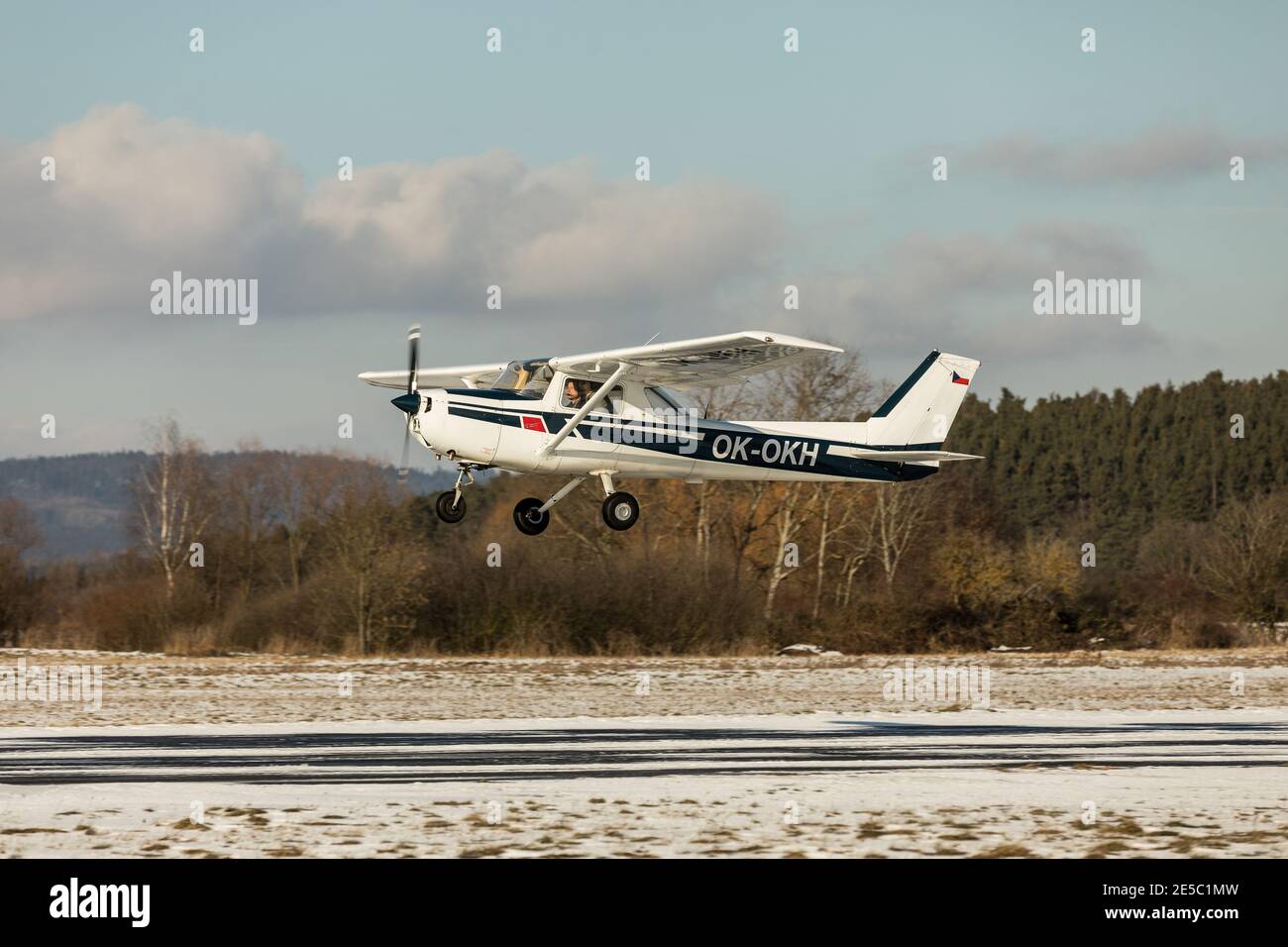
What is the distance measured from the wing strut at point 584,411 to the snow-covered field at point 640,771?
15.2ft

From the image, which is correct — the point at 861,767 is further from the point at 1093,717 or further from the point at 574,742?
the point at 1093,717

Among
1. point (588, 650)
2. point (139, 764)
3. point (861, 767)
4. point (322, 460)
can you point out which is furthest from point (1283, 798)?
point (322, 460)

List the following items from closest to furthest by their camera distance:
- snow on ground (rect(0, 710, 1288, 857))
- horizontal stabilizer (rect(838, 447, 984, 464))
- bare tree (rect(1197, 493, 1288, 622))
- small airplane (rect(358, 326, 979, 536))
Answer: snow on ground (rect(0, 710, 1288, 857)) → small airplane (rect(358, 326, 979, 536)) → horizontal stabilizer (rect(838, 447, 984, 464)) → bare tree (rect(1197, 493, 1288, 622))

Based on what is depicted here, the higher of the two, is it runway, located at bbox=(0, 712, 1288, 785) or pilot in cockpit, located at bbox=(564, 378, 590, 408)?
pilot in cockpit, located at bbox=(564, 378, 590, 408)

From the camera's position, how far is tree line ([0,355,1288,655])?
44625mm

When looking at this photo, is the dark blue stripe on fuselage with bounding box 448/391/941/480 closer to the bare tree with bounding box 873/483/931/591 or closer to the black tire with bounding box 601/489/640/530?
the black tire with bounding box 601/489/640/530

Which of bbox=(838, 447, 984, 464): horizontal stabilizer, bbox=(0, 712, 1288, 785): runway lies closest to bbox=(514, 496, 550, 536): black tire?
bbox=(0, 712, 1288, 785): runway

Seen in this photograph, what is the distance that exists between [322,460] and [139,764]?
4827 cm

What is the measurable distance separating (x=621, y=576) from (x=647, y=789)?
2939 centimetres

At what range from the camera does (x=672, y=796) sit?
53.9 feet

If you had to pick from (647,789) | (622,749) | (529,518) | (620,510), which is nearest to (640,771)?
(647,789)

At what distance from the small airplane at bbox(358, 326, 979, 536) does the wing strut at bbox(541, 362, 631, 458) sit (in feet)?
0.07

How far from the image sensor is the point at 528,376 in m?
22.8

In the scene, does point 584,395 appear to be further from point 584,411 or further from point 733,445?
point 733,445
